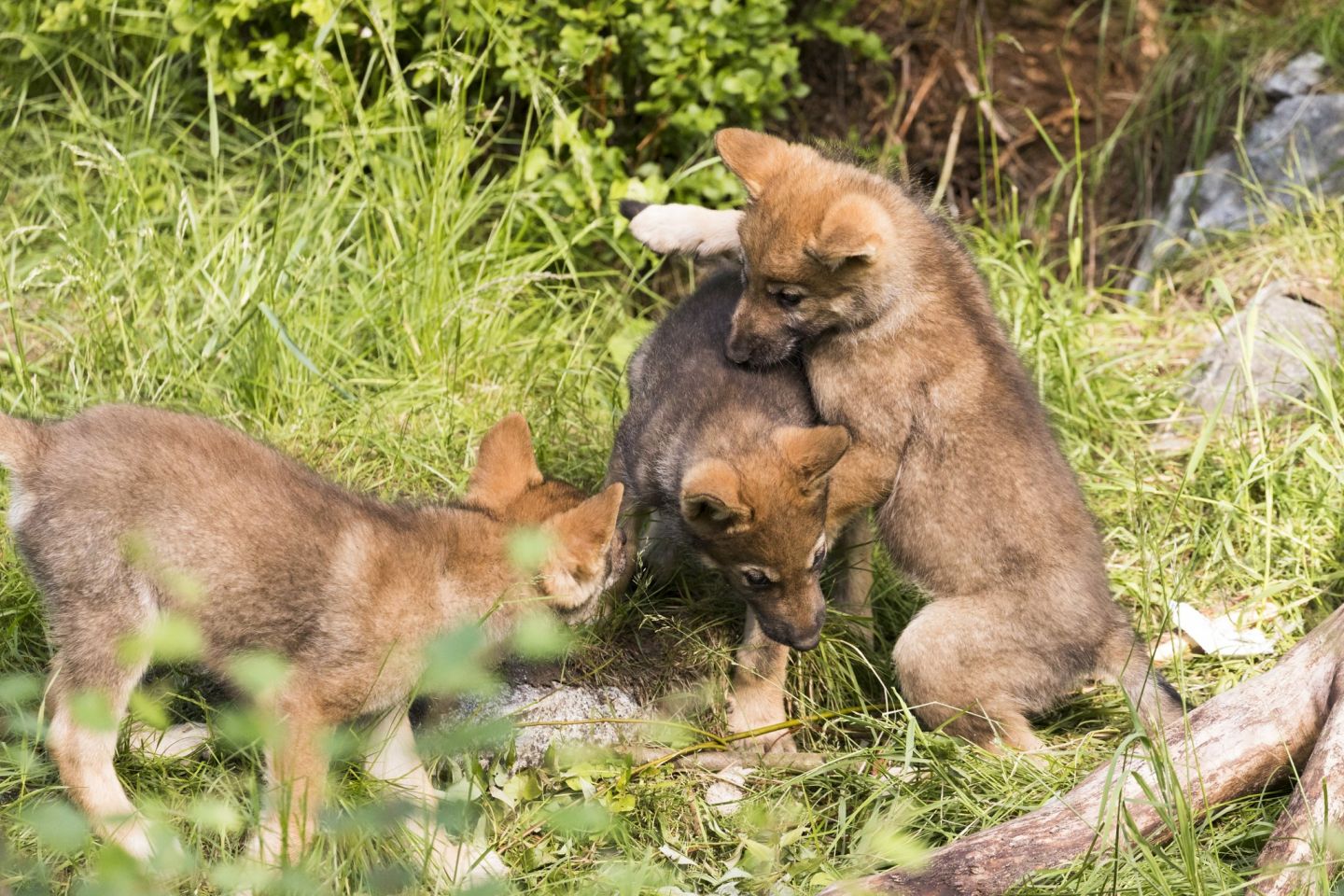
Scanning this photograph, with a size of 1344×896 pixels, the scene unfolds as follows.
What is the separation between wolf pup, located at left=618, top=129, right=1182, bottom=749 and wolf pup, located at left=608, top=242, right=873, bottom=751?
16 centimetres

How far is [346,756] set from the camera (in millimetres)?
3617

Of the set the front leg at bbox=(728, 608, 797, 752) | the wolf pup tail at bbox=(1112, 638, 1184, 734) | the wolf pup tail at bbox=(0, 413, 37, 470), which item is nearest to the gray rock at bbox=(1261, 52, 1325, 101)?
the wolf pup tail at bbox=(1112, 638, 1184, 734)

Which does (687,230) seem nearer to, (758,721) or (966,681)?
(758,721)

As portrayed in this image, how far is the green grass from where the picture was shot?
364cm

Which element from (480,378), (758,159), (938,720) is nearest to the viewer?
(938,720)

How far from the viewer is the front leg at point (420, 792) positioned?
3.38 metres

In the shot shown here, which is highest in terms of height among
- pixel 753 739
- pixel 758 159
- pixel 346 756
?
pixel 758 159

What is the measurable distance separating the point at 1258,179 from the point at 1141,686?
11.9 feet

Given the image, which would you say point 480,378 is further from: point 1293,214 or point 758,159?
point 1293,214

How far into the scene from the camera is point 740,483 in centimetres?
387

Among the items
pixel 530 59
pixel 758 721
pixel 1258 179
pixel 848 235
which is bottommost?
pixel 758 721

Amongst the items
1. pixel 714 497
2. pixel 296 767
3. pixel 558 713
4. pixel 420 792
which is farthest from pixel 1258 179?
pixel 296 767

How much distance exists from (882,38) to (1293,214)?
235 cm

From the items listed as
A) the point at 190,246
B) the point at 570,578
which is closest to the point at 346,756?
the point at 570,578
